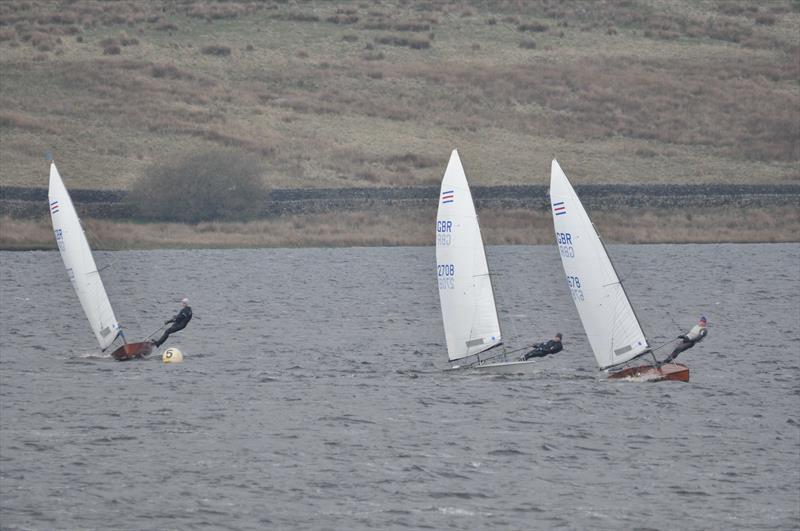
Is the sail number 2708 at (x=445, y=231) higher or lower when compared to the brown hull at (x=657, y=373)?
higher

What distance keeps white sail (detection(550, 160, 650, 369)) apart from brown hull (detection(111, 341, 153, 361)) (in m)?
13.0

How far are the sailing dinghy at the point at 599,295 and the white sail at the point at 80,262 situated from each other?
13.6m

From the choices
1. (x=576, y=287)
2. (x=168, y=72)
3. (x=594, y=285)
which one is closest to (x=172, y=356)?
(x=576, y=287)

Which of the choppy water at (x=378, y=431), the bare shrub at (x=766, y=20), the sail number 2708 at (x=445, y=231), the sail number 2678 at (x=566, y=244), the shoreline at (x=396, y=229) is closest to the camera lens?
the choppy water at (x=378, y=431)

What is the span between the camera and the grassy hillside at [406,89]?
387ft

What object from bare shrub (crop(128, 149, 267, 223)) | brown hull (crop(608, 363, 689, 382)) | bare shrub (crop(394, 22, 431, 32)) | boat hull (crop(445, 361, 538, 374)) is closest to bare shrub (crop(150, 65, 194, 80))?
bare shrub (crop(394, 22, 431, 32))

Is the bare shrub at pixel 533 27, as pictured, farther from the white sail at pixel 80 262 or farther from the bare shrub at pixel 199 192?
the white sail at pixel 80 262

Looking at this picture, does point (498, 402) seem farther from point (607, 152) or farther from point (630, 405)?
point (607, 152)

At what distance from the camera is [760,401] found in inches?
1518

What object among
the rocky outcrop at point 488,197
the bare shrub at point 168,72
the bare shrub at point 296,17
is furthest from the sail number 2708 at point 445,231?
the bare shrub at point 296,17

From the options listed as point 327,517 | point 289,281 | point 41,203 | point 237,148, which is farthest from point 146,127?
point 327,517

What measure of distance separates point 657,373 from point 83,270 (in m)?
17.0

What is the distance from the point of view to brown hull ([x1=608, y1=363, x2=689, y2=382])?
132ft

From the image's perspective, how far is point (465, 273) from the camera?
4169 centimetres
